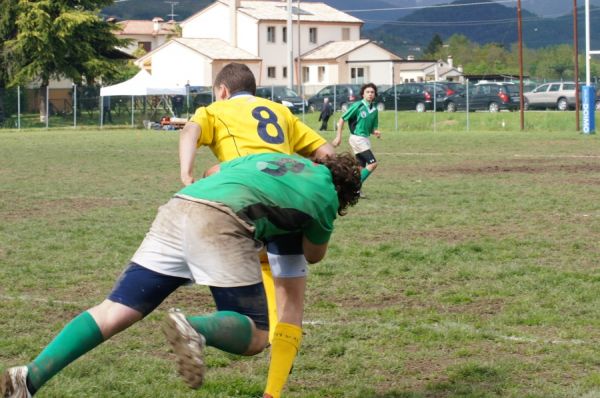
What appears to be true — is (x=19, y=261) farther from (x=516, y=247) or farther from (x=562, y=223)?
(x=562, y=223)

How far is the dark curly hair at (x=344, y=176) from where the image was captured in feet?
17.1

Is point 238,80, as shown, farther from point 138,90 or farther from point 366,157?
point 138,90

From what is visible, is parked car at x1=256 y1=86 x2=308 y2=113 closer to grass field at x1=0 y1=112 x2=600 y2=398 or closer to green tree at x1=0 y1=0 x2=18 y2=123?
green tree at x1=0 y1=0 x2=18 y2=123

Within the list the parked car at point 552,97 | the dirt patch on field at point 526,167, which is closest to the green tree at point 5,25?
the parked car at point 552,97

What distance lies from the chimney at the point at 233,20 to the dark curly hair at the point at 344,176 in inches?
3539

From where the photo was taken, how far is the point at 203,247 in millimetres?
4891

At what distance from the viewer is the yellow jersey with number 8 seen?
6.62 meters

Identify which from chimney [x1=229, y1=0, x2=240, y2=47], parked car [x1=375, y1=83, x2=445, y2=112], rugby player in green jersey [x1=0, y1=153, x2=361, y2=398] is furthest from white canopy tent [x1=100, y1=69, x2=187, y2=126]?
rugby player in green jersey [x1=0, y1=153, x2=361, y2=398]

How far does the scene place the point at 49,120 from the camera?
52656 mm

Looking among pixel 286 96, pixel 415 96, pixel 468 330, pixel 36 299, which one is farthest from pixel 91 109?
pixel 468 330

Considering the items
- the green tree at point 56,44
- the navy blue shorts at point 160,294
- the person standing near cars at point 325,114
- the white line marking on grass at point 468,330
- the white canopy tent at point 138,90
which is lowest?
the white line marking on grass at point 468,330

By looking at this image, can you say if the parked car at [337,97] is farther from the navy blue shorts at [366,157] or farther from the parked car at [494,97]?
the navy blue shorts at [366,157]

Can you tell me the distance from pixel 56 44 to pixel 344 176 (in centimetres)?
5223

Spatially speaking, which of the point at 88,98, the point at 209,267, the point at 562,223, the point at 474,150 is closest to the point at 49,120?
the point at 88,98
